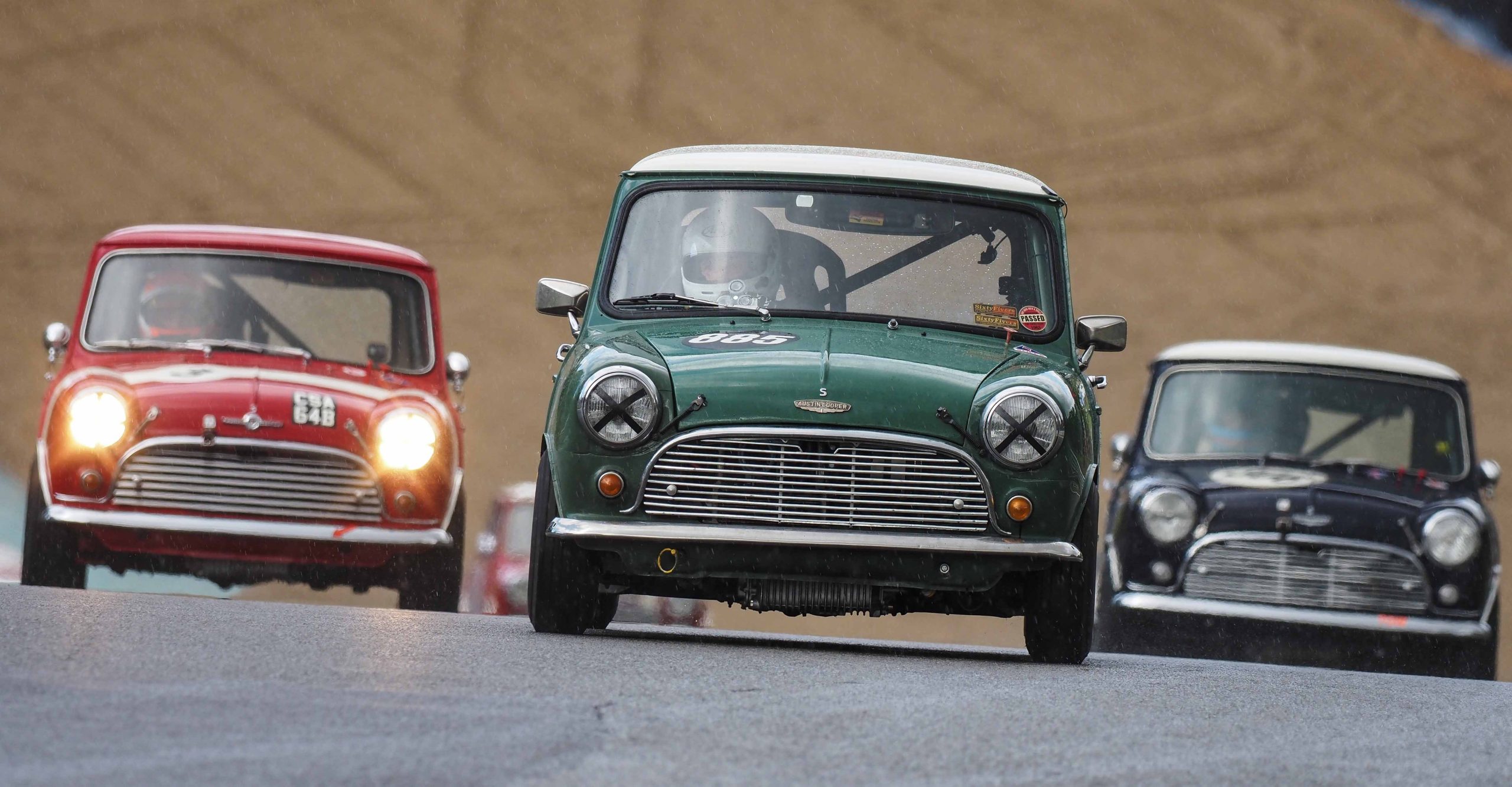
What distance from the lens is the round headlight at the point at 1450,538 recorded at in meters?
11.2

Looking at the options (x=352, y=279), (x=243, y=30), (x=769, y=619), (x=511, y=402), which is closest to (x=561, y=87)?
(x=243, y=30)

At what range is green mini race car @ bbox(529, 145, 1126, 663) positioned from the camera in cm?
730

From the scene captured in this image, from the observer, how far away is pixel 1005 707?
595 cm

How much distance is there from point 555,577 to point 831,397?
1.14 metres

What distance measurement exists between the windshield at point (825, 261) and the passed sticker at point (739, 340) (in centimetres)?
38

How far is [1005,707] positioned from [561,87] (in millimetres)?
34914

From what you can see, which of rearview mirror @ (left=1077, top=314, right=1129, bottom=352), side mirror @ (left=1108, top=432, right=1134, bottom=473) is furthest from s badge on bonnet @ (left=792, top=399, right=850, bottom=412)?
side mirror @ (left=1108, top=432, right=1134, bottom=473)

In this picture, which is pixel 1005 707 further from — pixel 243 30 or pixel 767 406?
pixel 243 30

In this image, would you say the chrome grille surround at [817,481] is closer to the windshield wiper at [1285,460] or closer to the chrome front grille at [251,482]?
the chrome front grille at [251,482]

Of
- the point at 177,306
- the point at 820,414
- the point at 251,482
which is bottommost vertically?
the point at 251,482

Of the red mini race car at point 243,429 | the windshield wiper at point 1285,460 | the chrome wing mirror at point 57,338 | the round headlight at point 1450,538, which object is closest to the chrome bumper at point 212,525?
A: the red mini race car at point 243,429

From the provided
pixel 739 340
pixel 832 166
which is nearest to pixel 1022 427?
pixel 739 340

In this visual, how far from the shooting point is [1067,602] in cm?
772

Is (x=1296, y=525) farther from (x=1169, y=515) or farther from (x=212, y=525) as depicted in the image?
(x=212, y=525)
